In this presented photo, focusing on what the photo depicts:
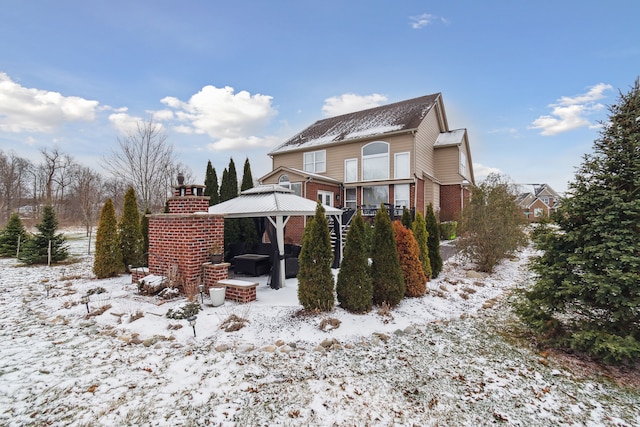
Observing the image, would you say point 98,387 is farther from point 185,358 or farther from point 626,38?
point 626,38

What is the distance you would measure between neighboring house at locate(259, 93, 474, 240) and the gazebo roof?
23.7 feet

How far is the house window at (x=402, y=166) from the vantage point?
16.1m

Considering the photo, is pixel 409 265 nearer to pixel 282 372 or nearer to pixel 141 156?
pixel 282 372

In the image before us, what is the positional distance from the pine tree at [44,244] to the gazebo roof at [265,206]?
708cm

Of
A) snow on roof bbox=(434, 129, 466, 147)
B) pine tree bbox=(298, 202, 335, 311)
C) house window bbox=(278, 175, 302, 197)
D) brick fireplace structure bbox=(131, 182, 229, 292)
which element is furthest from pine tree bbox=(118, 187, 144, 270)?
snow on roof bbox=(434, 129, 466, 147)

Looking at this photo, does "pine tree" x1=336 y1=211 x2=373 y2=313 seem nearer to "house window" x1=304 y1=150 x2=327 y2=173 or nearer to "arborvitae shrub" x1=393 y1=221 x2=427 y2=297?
"arborvitae shrub" x1=393 y1=221 x2=427 y2=297

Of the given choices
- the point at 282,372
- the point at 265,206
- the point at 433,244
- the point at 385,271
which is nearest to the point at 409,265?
the point at 385,271

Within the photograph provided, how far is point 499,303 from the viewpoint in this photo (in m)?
6.30

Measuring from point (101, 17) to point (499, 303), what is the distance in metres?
13.2

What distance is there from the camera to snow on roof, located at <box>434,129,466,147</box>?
61.4 feet

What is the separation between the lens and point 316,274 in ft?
16.7

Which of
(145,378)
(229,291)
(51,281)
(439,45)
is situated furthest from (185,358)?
(439,45)

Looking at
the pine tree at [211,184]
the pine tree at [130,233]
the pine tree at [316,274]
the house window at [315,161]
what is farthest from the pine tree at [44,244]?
the house window at [315,161]

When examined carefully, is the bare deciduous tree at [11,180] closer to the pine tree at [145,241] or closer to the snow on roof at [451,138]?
the pine tree at [145,241]
